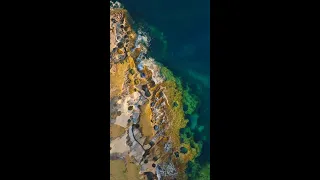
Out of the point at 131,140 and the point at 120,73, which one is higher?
the point at 120,73

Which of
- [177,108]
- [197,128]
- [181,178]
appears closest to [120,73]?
[177,108]

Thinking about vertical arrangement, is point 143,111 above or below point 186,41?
below
